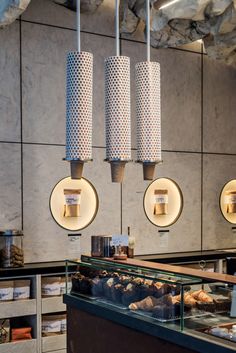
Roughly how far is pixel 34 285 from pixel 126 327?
1.79 meters

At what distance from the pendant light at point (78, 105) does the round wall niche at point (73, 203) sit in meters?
2.81

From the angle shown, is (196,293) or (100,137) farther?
(100,137)

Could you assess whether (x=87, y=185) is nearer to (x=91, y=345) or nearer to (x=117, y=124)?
(x=91, y=345)

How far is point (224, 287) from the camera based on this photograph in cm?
267

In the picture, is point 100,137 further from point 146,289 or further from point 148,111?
point 148,111

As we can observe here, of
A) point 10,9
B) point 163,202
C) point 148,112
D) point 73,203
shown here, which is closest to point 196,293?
point 148,112

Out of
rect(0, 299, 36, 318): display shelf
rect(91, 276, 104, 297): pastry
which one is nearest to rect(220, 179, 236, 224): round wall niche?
rect(0, 299, 36, 318): display shelf

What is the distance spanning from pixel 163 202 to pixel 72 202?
119 centimetres

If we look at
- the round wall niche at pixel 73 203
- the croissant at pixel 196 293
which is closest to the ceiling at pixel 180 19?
the round wall niche at pixel 73 203

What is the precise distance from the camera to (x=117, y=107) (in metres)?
2.26

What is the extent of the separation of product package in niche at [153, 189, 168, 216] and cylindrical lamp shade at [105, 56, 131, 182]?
3.49 metres

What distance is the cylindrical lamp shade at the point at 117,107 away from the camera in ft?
7.39

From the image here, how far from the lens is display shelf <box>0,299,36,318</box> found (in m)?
4.42

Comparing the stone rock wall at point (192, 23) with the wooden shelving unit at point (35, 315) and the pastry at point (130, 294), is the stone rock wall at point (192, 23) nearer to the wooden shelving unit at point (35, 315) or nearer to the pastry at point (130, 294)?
the pastry at point (130, 294)
